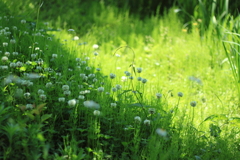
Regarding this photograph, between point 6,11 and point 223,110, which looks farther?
point 6,11

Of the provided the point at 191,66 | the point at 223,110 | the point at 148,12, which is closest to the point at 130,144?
the point at 223,110

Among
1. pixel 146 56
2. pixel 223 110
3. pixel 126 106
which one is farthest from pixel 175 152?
pixel 146 56

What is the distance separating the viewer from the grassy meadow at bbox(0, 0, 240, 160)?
185 cm

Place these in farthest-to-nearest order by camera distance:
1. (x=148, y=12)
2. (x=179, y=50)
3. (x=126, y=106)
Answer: (x=148, y=12)
(x=179, y=50)
(x=126, y=106)

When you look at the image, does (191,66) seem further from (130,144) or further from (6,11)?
(6,11)

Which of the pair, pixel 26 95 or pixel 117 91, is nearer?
pixel 26 95

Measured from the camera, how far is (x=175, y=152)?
188 centimetres

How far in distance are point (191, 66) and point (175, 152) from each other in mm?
2314

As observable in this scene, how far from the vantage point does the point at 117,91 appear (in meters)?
2.38

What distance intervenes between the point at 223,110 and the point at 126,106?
3.82 ft

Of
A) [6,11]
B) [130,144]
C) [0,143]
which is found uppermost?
[6,11]

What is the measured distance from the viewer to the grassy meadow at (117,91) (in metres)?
1.85

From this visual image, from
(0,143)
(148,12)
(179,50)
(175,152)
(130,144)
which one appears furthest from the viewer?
(148,12)

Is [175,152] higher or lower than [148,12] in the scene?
lower
